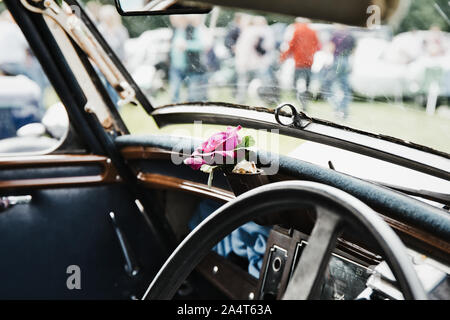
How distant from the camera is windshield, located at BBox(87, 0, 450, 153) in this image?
6.38 feet

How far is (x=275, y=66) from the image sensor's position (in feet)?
8.91

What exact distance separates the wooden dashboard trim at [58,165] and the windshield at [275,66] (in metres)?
0.28

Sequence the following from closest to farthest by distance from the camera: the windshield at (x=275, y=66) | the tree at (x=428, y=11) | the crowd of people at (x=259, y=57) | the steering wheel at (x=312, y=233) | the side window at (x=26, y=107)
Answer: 1. the steering wheel at (x=312, y=233)
2. the tree at (x=428, y=11)
3. the windshield at (x=275, y=66)
4. the crowd of people at (x=259, y=57)
5. the side window at (x=26, y=107)

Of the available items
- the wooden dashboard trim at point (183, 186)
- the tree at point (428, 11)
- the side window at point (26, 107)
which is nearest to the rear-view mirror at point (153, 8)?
the tree at point (428, 11)

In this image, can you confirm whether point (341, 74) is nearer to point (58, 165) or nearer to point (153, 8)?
point (153, 8)

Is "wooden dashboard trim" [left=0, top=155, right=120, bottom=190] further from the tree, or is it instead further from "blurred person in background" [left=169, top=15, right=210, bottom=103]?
the tree

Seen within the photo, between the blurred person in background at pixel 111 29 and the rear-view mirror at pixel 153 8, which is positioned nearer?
the rear-view mirror at pixel 153 8

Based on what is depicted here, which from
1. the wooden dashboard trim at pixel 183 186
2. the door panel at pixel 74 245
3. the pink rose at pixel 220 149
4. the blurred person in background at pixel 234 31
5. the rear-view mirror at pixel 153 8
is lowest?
the door panel at pixel 74 245

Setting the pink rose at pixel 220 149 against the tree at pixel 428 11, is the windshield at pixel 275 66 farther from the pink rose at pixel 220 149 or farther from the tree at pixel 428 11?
the pink rose at pixel 220 149

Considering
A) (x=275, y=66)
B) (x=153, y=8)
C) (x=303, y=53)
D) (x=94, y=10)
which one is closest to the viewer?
(x=153, y=8)

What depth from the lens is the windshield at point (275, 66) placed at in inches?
76.6

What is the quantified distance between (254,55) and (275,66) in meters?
0.32

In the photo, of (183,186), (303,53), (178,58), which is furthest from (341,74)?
(178,58)
